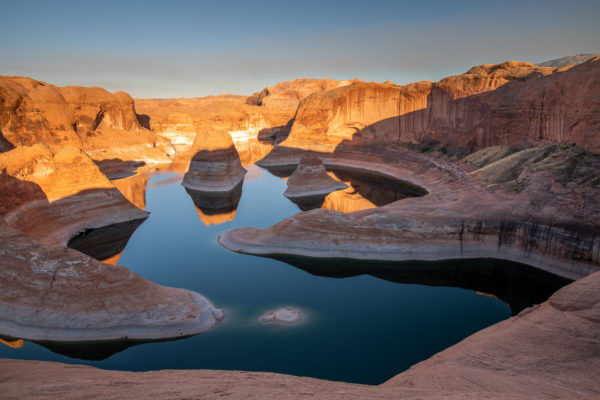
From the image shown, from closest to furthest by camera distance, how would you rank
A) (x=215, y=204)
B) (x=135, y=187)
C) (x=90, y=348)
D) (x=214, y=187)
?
1. (x=90, y=348)
2. (x=215, y=204)
3. (x=214, y=187)
4. (x=135, y=187)

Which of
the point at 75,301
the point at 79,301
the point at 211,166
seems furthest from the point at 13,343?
the point at 211,166

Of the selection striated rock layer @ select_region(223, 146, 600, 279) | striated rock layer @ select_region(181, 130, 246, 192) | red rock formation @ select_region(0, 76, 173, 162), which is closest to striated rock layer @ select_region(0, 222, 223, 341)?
striated rock layer @ select_region(223, 146, 600, 279)

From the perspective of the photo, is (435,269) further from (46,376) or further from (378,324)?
(46,376)

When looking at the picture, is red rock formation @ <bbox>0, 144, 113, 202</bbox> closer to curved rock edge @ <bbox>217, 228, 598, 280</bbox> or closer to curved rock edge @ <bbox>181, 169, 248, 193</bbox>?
curved rock edge @ <bbox>217, 228, 598, 280</bbox>

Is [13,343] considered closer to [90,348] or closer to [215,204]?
[90,348]

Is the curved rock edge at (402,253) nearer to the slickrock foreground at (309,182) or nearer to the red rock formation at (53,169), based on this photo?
the red rock formation at (53,169)
